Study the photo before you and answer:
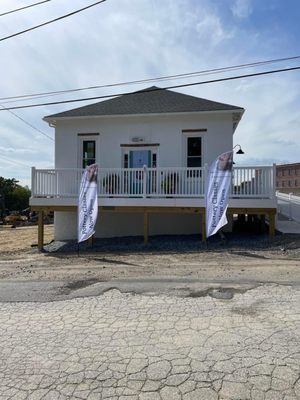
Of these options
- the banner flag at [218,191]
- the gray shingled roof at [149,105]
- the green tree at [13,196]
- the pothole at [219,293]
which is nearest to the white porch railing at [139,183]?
the banner flag at [218,191]

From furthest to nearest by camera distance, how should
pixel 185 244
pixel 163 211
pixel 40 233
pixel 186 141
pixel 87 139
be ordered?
pixel 87 139, pixel 186 141, pixel 40 233, pixel 163 211, pixel 185 244

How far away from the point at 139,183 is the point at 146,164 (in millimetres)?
1812

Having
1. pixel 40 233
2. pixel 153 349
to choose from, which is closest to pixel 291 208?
pixel 40 233

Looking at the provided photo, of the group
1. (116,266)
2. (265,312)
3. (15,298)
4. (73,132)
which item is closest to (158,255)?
(116,266)

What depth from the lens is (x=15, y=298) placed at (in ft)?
20.8

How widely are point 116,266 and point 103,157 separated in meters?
6.95

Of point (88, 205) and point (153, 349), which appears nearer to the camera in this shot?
point (153, 349)

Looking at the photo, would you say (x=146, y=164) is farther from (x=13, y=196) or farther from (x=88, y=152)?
(x=13, y=196)

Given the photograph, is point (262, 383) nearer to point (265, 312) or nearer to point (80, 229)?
point (265, 312)

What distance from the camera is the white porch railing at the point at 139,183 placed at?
12.6 m

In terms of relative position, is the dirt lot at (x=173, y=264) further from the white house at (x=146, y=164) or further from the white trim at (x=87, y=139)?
the white trim at (x=87, y=139)

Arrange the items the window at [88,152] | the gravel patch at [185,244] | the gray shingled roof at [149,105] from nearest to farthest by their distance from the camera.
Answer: the gravel patch at [185,244], the gray shingled roof at [149,105], the window at [88,152]

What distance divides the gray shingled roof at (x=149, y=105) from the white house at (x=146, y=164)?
0.13ft

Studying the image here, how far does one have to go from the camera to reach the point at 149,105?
50.8 feet
